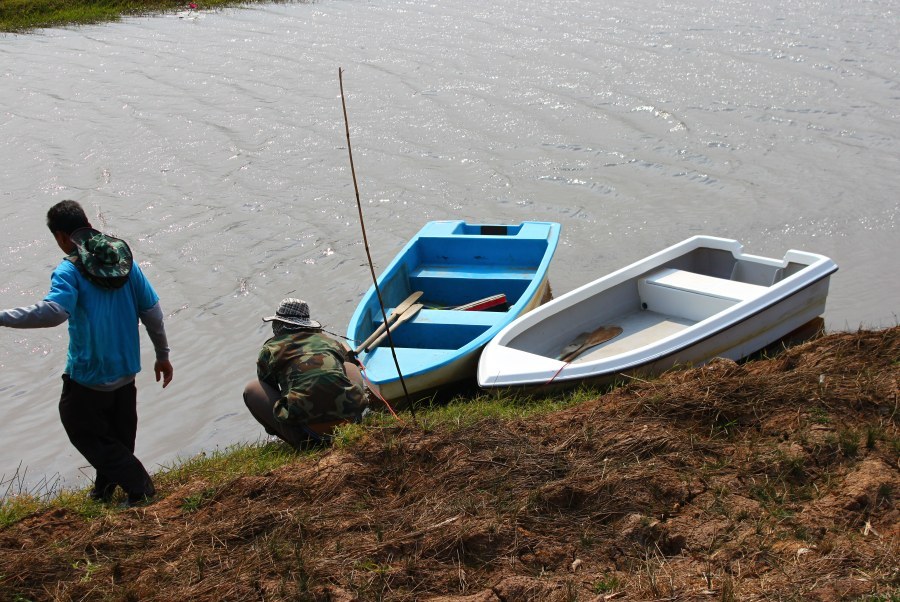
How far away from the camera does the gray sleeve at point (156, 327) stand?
19.3 feet

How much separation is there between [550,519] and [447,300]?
17.5ft

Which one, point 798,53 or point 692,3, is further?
point 692,3

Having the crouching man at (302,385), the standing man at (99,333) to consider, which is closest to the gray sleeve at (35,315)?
the standing man at (99,333)

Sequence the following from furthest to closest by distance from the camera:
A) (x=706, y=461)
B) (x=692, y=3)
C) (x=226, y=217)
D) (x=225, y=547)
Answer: (x=692, y=3), (x=226, y=217), (x=706, y=461), (x=225, y=547)

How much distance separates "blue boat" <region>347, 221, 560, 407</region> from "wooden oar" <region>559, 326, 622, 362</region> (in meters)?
0.60

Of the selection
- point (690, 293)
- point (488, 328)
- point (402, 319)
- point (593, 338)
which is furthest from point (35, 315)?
point (690, 293)

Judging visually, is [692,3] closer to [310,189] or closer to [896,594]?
[310,189]

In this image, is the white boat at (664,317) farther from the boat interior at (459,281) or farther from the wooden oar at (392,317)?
the wooden oar at (392,317)

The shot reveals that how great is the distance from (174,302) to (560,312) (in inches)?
184

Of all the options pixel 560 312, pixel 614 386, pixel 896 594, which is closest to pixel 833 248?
pixel 560 312

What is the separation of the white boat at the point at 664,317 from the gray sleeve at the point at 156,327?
2.67 metres

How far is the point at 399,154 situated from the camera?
52.3ft

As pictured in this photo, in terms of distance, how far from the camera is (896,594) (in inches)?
154

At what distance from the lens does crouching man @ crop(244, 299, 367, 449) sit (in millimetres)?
6316
